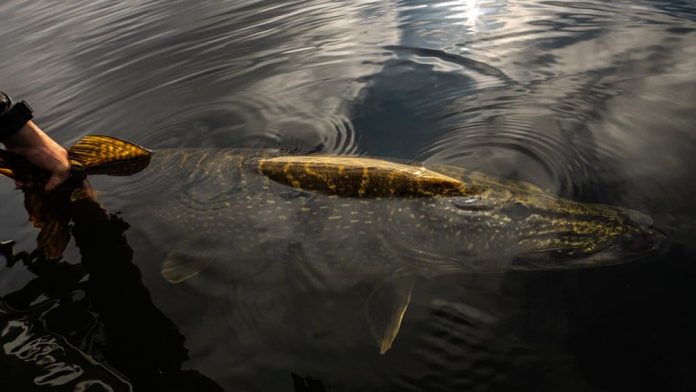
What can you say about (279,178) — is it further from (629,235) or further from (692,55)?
(692,55)

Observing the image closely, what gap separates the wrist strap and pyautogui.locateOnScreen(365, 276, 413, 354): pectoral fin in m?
2.90

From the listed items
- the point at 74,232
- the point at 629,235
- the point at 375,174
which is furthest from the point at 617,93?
the point at 74,232

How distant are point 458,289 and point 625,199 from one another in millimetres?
1489

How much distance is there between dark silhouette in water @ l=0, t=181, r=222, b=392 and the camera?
241 cm

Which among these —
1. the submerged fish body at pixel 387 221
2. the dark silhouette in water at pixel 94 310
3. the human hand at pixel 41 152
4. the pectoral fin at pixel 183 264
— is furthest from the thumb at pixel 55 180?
the pectoral fin at pixel 183 264

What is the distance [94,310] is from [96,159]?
1.47m

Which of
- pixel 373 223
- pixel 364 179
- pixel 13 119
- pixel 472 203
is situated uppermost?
pixel 13 119

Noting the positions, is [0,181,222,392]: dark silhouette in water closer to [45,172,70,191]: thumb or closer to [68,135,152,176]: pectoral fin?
[45,172,70,191]: thumb

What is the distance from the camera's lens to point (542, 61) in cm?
521

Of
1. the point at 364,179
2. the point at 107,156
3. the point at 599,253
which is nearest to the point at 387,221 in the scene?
the point at 364,179

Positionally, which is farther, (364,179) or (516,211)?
(364,179)

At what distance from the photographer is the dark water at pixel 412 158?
92.7 inches

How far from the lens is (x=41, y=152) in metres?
3.30

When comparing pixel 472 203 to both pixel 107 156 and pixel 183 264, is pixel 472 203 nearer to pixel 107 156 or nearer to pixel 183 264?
pixel 183 264
